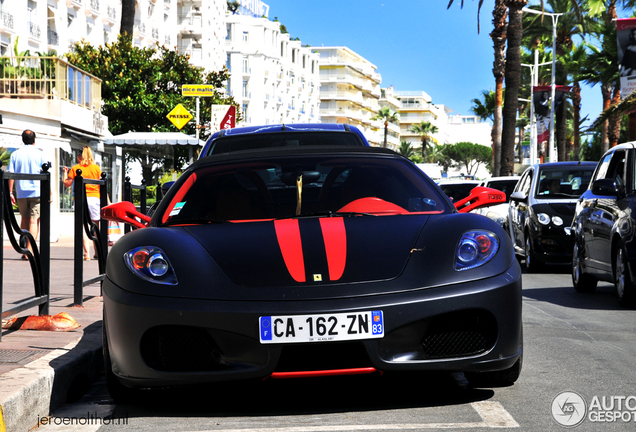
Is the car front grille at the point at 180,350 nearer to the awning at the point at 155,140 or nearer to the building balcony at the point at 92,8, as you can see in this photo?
the awning at the point at 155,140

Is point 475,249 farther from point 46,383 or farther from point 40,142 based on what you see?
point 40,142

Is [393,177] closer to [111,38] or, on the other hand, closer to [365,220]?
[365,220]

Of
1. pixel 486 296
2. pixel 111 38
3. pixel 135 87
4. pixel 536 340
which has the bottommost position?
pixel 536 340

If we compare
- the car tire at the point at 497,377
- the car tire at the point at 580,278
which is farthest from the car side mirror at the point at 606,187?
the car tire at the point at 497,377

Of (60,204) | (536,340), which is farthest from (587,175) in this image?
(60,204)

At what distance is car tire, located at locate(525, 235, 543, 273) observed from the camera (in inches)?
505

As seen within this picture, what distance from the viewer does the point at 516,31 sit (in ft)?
93.1

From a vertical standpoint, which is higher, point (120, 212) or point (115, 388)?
point (120, 212)

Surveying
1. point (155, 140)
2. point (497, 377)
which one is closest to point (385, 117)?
point (155, 140)

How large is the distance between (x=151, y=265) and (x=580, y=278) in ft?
22.5

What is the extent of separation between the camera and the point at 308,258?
4195mm

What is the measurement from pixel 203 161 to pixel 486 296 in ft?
6.96

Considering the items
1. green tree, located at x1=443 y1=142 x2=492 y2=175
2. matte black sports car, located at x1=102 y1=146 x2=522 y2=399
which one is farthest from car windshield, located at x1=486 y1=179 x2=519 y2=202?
green tree, located at x1=443 y1=142 x2=492 y2=175

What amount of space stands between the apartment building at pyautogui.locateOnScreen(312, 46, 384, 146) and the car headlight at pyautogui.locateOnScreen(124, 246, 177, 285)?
13622 cm
